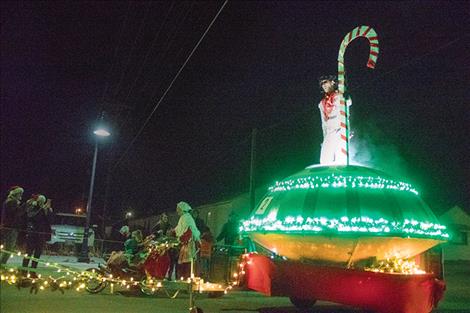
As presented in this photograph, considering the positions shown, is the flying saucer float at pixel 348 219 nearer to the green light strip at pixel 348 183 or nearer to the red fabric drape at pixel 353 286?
the green light strip at pixel 348 183

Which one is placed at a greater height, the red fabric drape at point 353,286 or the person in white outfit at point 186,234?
the person in white outfit at point 186,234

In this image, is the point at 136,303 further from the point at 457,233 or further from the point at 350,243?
the point at 457,233

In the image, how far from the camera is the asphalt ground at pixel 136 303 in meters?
8.18

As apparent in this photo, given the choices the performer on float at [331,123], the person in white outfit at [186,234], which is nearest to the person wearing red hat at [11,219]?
the person in white outfit at [186,234]

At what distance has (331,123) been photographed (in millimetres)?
9523

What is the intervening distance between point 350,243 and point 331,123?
2.74 m

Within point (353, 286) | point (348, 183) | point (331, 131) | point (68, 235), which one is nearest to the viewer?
point (353, 286)

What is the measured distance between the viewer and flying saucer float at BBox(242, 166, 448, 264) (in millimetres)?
7672

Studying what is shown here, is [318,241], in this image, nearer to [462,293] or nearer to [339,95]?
[339,95]

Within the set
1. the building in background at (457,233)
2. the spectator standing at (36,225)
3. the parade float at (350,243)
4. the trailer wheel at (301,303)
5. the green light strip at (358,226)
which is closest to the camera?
the parade float at (350,243)

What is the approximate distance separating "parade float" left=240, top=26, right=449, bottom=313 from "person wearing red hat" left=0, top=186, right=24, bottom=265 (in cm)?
491

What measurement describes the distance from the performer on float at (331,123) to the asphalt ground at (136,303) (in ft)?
10.1

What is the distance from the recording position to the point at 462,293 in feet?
44.8

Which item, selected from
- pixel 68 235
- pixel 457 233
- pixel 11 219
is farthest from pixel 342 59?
pixel 457 233
